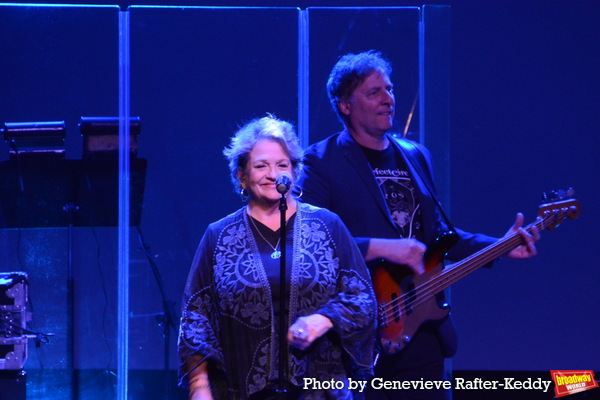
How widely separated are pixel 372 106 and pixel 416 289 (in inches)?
30.0

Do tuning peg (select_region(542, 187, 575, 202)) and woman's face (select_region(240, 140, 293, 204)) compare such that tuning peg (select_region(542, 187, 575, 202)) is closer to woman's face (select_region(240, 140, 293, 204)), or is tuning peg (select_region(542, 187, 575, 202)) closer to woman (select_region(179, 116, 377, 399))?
woman (select_region(179, 116, 377, 399))

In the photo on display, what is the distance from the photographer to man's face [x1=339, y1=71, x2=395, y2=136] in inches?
124

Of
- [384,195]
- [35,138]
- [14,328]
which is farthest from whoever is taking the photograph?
[35,138]

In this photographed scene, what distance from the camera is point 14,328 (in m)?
3.71

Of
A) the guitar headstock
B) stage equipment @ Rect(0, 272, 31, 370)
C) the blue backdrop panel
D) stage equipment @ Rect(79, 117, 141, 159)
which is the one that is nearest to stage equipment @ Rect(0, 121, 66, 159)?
stage equipment @ Rect(79, 117, 141, 159)

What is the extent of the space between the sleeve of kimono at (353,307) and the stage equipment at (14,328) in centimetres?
191

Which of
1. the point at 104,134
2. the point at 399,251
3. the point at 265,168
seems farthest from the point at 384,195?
the point at 104,134

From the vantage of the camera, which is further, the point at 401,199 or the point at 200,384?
the point at 401,199

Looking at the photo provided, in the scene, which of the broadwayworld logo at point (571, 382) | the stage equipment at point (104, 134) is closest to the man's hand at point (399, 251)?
the stage equipment at point (104, 134)

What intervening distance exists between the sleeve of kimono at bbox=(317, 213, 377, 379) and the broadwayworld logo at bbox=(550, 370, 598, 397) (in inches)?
104

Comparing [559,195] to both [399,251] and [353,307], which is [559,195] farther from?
[353,307]

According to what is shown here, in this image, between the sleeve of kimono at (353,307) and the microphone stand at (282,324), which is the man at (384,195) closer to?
the sleeve of kimono at (353,307)

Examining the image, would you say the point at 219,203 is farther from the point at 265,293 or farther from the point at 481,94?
the point at 481,94

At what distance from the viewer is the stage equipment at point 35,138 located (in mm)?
3797
